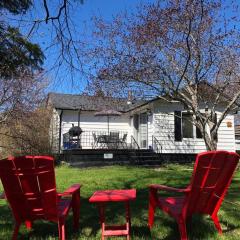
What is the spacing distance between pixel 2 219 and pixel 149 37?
907 cm

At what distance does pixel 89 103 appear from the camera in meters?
19.7

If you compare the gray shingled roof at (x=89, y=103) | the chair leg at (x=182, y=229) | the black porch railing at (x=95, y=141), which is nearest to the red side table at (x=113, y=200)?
the chair leg at (x=182, y=229)

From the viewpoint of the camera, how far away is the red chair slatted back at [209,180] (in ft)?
13.6

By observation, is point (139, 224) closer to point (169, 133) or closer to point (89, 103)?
point (169, 133)

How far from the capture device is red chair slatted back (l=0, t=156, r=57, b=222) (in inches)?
161

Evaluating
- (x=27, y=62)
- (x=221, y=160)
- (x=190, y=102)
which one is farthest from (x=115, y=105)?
(x=221, y=160)

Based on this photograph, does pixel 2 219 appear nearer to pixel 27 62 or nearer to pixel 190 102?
pixel 27 62

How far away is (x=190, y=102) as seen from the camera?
44.1ft

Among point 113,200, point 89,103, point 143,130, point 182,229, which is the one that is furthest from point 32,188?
point 143,130

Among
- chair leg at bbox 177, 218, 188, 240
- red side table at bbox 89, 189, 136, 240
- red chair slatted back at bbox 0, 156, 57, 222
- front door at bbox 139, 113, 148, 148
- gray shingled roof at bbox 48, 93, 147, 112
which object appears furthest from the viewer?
front door at bbox 139, 113, 148, 148

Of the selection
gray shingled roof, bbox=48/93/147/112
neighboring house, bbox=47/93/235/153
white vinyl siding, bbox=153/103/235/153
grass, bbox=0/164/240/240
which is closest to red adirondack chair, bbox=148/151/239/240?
grass, bbox=0/164/240/240

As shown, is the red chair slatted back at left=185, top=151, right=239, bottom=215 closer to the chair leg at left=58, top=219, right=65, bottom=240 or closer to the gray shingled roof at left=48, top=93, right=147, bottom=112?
the chair leg at left=58, top=219, right=65, bottom=240

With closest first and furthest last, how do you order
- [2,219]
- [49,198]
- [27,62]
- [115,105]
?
[49,198] < [2,219] < [27,62] < [115,105]

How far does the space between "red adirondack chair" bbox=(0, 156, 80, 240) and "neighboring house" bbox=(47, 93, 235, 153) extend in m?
11.8
